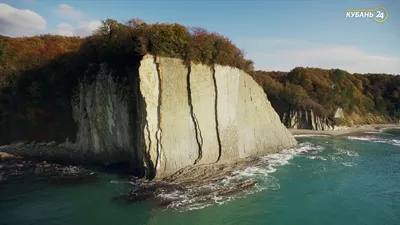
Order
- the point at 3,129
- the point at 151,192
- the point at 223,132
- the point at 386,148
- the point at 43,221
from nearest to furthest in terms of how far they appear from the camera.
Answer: the point at 43,221, the point at 151,192, the point at 223,132, the point at 3,129, the point at 386,148

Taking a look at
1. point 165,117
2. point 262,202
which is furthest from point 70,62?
point 262,202

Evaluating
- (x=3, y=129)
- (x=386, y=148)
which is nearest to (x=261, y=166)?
(x=386, y=148)

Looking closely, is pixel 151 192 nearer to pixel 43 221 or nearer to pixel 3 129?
pixel 43 221

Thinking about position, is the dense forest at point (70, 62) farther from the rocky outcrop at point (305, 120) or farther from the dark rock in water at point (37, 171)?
the dark rock in water at point (37, 171)

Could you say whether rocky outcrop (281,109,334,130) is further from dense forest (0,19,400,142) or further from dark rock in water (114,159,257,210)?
dark rock in water (114,159,257,210)

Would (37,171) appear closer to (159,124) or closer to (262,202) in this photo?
(159,124)

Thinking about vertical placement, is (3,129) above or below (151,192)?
above

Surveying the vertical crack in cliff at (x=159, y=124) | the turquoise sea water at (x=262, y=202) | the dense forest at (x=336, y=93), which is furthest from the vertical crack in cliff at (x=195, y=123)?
the dense forest at (x=336, y=93)
